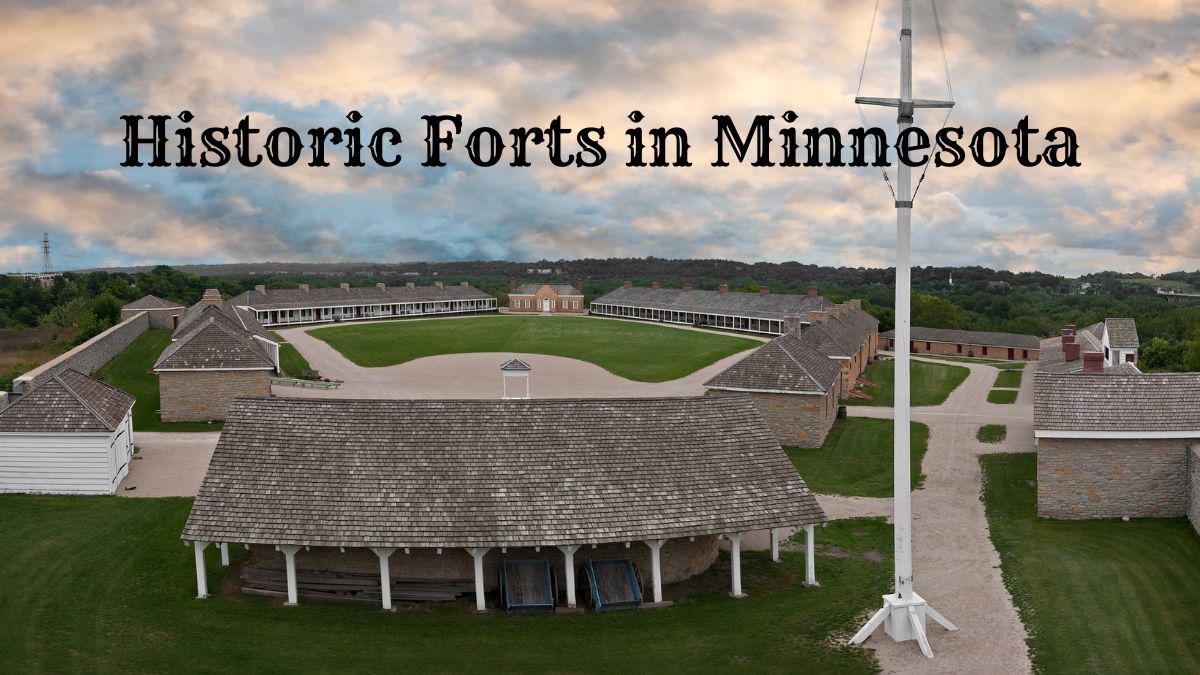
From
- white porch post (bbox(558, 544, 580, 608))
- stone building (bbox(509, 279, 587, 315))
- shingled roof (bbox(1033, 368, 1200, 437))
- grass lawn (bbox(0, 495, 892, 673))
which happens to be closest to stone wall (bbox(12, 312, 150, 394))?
grass lawn (bbox(0, 495, 892, 673))

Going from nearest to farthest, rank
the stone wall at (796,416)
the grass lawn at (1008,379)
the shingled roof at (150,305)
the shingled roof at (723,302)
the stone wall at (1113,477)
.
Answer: the stone wall at (1113,477)
the stone wall at (796,416)
the grass lawn at (1008,379)
the shingled roof at (150,305)
the shingled roof at (723,302)

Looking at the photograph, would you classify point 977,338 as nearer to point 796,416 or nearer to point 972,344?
point 972,344

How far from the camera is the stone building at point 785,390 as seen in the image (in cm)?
3706

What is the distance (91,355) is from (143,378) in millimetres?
2970

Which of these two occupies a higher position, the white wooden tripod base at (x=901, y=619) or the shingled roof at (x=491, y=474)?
A: the shingled roof at (x=491, y=474)

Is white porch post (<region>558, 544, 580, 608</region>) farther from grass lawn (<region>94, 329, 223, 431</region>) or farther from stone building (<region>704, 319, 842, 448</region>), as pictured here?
grass lawn (<region>94, 329, 223, 431</region>)

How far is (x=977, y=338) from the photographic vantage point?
86.4 m

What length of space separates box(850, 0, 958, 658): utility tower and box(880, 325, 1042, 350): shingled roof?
6957 centimetres

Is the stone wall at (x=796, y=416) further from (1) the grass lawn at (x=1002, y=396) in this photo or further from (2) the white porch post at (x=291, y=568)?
(2) the white porch post at (x=291, y=568)

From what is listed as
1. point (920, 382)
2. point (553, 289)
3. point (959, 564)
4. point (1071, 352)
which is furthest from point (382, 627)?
point (553, 289)

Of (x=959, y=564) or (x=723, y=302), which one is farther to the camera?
(x=723, y=302)

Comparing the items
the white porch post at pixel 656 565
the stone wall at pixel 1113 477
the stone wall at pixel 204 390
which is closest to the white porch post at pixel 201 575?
the white porch post at pixel 656 565

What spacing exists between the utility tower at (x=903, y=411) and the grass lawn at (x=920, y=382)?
28.0 m

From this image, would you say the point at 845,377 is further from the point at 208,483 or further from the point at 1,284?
the point at 1,284
